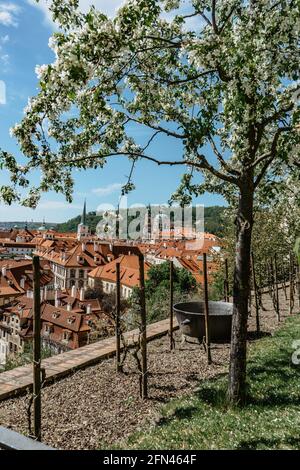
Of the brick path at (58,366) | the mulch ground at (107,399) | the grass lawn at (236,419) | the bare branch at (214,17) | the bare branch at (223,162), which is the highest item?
the bare branch at (214,17)

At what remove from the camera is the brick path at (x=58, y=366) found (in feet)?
22.3

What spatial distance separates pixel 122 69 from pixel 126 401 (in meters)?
5.25

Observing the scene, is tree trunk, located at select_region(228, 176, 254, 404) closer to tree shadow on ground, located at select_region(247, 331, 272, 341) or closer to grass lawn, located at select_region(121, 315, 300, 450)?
grass lawn, located at select_region(121, 315, 300, 450)

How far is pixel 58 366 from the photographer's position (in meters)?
7.95

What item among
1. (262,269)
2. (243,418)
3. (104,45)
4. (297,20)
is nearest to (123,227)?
(104,45)

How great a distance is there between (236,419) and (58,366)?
4.01m

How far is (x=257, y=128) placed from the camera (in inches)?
248

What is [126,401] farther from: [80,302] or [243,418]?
[80,302]

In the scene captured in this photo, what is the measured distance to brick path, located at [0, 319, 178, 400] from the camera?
6.80 metres

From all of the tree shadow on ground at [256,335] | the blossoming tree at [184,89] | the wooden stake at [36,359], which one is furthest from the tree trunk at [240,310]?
the tree shadow on ground at [256,335]

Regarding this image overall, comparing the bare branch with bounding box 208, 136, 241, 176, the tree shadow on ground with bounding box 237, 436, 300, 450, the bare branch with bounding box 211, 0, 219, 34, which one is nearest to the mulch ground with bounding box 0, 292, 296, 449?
the tree shadow on ground with bounding box 237, 436, 300, 450

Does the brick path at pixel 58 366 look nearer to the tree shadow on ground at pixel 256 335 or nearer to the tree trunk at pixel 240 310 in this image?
the tree trunk at pixel 240 310

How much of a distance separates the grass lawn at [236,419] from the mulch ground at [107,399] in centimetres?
37

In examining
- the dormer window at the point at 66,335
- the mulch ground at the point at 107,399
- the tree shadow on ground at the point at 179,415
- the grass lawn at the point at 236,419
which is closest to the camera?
the grass lawn at the point at 236,419
